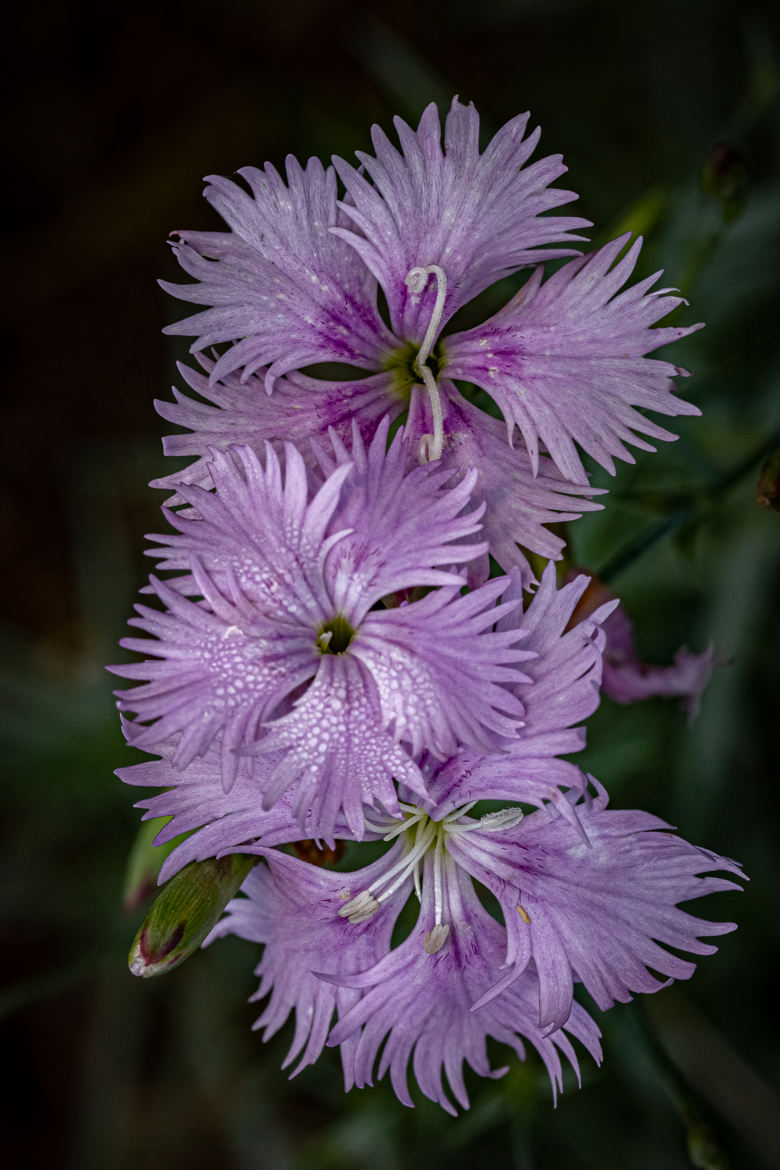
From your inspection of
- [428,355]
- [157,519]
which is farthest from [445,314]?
[157,519]

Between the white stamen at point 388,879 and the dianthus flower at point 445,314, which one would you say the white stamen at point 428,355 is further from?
the white stamen at point 388,879

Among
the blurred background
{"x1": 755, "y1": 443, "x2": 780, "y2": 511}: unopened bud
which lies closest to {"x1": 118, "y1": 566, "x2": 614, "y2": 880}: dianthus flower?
{"x1": 755, "y1": 443, "x2": 780, "y2": 511}: unopened bud

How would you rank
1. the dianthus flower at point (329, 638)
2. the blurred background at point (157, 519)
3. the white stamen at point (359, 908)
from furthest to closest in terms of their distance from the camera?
the blurred background at point (157, 519), the white stamen at point (359, 908), the dianthus flower at point (329, 638)

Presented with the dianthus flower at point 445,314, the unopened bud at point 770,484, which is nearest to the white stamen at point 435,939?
the dianthus flower at point 445,314

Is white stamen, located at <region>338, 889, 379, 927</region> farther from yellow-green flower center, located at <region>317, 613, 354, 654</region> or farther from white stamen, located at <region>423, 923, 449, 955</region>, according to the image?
yellow-green flower center, located at <region>317, 613, 354, 654</region>

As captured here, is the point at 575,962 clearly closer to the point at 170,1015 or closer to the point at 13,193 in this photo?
the point at 170,1015

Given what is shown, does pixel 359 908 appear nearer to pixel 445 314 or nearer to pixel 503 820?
pixel 503 820
